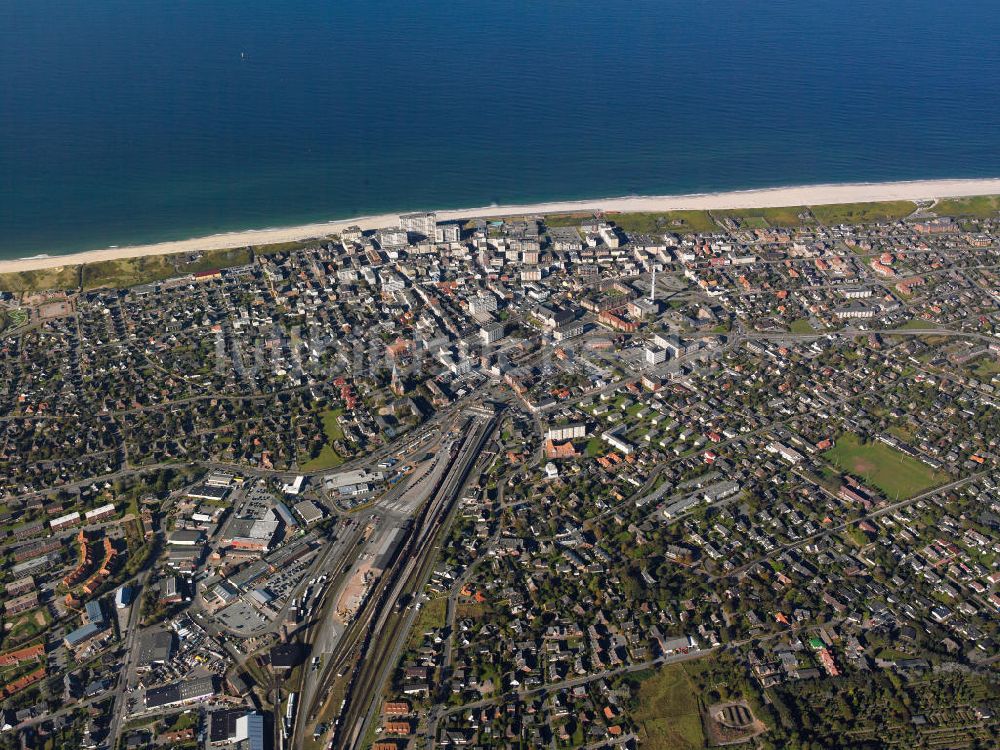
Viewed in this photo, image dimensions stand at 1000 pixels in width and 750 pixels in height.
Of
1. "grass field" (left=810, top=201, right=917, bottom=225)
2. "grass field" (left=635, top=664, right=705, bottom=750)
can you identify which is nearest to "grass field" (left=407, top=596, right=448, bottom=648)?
"grass field" (left=635, top=664, right=705, bottom=750)

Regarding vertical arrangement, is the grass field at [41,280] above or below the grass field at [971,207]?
below

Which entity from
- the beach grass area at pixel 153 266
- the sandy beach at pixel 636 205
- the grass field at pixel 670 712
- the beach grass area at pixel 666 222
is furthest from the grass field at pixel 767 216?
the grass field at pixel 670 712

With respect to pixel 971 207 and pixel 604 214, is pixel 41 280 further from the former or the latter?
pixel 971 207

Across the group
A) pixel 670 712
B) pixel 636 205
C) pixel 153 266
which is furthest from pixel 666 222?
pixel 670 712

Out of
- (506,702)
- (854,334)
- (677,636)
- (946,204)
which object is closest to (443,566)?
(506,702)

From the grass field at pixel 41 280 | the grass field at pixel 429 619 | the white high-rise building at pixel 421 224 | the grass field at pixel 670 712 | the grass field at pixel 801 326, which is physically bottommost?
the grass field at pixel 670 712

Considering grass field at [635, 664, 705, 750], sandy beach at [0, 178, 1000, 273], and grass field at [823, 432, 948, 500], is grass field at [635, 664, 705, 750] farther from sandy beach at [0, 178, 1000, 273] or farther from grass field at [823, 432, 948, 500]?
sandy beach at [0, 178, 1000, 273]

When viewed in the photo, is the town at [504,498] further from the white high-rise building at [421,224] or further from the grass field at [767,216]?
the grass field at [767,216]

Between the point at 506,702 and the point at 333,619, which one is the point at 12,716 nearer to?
the point at 333,619
